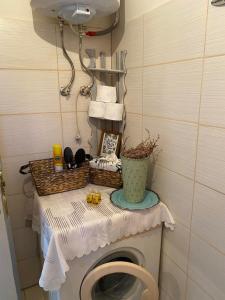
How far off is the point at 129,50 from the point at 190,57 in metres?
0.47

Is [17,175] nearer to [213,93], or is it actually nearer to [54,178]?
[54,178]

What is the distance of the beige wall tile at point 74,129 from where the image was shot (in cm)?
144

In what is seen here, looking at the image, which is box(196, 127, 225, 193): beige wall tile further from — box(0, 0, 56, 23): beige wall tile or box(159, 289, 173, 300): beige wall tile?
box(0, 0, 56, 23): beige wall tile

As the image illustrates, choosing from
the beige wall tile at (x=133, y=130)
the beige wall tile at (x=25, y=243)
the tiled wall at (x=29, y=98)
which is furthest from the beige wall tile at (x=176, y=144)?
the beige wall tile at (x=25, y=243)

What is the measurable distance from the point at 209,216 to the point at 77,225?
1.78 feet

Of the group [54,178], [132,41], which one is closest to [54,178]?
[54,178]

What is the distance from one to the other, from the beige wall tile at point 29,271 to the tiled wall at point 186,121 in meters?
0.85

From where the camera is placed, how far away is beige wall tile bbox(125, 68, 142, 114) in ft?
4.08

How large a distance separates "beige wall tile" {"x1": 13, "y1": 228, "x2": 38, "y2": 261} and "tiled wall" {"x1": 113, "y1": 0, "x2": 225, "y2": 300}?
2.78ft

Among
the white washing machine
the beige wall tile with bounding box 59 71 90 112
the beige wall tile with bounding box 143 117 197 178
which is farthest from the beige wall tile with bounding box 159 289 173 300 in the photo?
the beige wall tile with bounding box 59 71 90 112

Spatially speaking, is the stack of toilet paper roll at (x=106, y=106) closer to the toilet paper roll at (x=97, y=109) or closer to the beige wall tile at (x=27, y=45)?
the toilet paper roll at (x=97, y=109)

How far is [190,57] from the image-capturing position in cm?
91

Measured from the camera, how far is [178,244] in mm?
1125

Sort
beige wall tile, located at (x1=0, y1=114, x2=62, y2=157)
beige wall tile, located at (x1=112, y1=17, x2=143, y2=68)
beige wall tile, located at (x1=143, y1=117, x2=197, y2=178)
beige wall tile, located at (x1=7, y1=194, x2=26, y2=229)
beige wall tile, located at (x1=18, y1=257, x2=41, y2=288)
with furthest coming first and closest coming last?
beige wall tile, located at (x1=18, y1=257, x2=41, y2=288) < beige wall tile, located at (x1=7, y1=194, x2=26, y2=229) < beige wall tile, located at (x1=0, y1=114, x2=62, y2=157) < beige wall tile, located at (x1=112, y1=17, x2=143, y2=68) < beige wall tile, located at (x1=143, y1=117, x2=197, y2=178)
